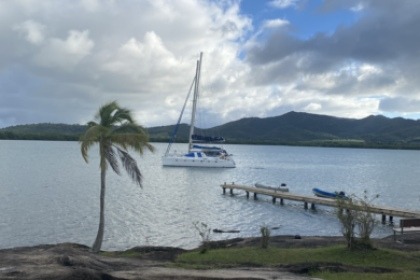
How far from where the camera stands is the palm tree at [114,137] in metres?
22.7

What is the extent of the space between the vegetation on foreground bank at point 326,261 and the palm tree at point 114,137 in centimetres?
517

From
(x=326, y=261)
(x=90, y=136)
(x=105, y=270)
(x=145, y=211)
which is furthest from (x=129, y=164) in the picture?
(x=145, y=211)

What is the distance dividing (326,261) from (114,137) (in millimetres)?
10609

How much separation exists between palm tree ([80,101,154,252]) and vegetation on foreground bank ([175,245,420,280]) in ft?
17.0

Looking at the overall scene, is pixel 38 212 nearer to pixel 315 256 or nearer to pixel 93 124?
pixel 93 124

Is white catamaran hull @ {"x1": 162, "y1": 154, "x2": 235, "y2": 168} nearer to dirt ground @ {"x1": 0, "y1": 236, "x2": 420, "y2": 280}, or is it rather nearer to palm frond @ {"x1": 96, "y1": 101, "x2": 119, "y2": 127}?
palm frond @ {"x1": 96, "y1": 101, "x2": 119, "y2": 127}

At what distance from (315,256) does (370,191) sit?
56457 millimetres

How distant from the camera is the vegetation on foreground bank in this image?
52.1ft

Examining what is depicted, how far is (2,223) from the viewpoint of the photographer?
37.9 meters

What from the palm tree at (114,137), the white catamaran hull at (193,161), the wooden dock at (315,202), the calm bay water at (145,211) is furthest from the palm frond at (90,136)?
the white catamaran hull at (193,161)

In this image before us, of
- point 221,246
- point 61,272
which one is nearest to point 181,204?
point 221,246

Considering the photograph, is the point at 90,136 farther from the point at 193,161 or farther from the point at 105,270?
the point at 193,161

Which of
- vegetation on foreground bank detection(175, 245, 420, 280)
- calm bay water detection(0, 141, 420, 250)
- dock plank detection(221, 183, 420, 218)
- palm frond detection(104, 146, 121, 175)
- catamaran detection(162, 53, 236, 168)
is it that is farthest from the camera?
catamaran detection(162, 53, 236, 168)

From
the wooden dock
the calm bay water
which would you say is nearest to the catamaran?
the calm bay water
